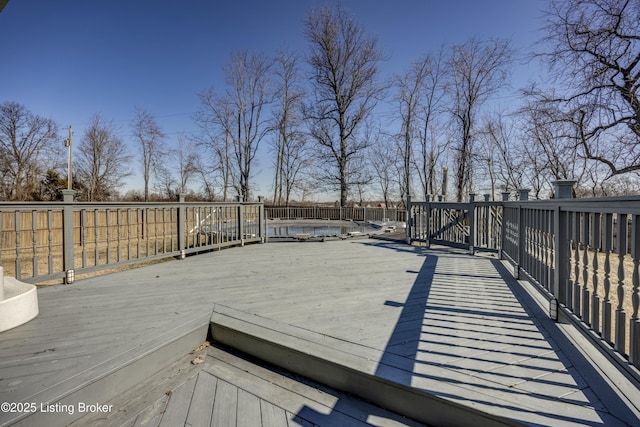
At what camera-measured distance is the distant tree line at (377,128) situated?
21.7ft

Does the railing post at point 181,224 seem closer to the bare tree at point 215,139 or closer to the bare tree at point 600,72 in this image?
the bare tree at point 600,72

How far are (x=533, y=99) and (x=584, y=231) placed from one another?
816cm

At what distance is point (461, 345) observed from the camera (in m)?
1.69

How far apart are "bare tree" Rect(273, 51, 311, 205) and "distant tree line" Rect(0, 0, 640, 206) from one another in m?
0.06

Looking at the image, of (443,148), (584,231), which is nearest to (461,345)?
(584,231)

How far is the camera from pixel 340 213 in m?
14.2

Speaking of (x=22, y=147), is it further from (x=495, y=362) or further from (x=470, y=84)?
(x=495, y=362)

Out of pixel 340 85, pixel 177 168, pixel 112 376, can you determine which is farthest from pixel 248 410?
pixel 177 168

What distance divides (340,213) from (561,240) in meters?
12.3

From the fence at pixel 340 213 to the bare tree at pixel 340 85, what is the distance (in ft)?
2.82

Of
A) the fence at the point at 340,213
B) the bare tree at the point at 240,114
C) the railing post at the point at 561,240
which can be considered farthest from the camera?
the bare tree at the point at 240,114

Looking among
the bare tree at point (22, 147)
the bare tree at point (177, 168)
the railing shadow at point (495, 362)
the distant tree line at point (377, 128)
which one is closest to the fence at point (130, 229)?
the railing shadow at point (495, 362)

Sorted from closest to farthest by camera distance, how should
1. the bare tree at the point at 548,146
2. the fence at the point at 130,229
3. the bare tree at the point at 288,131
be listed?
the fence at the point at 130,229 < the bare tree at the point at 548,146 < the bare tree at the point at 288,131

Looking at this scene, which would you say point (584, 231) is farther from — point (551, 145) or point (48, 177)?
point (48, 177)
